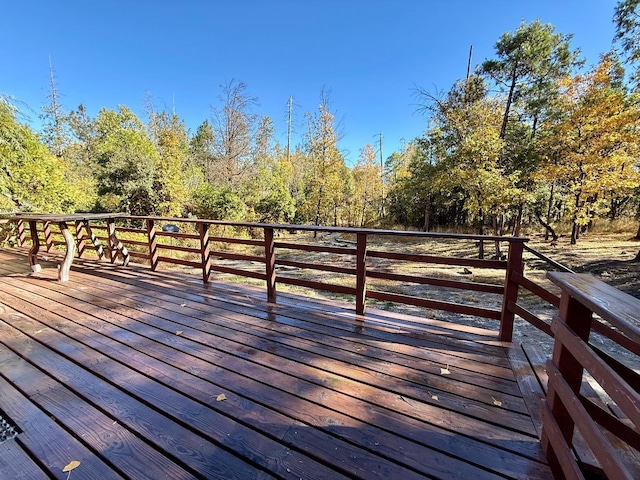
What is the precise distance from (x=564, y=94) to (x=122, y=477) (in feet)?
45.9

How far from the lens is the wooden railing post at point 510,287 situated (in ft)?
6.74

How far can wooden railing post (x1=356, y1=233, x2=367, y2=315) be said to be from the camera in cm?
253

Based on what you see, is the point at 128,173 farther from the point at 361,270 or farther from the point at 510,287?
the point at 510,287

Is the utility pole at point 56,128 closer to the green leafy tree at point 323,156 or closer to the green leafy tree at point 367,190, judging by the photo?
the green leafy tree at point 323,156

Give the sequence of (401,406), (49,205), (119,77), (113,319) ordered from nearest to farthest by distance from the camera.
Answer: (401,406)
(113,319)
(49,205)
(119,77)

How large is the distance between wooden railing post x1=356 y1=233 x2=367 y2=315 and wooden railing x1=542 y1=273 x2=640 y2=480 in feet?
4.88

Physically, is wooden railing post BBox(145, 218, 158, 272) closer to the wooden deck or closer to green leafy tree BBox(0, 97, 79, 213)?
the wooden deck

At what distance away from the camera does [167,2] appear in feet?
25.3

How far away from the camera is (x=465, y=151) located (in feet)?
28.0

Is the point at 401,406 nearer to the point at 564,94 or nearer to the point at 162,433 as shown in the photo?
the point at 162,433

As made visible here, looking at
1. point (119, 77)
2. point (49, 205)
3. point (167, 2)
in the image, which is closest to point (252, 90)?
point (167, 2)

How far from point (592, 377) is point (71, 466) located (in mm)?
1939

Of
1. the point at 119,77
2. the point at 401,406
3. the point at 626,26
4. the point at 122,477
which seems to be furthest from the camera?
the point at 119,77

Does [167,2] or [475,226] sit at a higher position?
[167,2]
